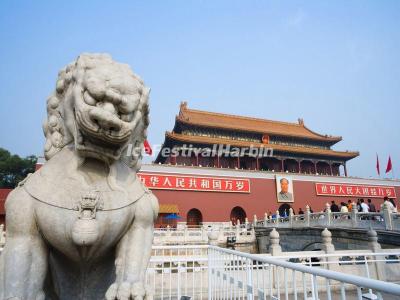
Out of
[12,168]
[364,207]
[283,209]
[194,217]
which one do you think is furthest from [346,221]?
[12,168]

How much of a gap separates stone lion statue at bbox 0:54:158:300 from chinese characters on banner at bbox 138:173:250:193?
1685 centimetres

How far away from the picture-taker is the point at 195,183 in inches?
787

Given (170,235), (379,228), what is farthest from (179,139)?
(379,228)

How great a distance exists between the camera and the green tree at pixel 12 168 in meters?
30.0

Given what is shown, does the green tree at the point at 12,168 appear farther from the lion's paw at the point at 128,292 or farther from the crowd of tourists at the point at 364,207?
the lion's paw at the point at 128,292

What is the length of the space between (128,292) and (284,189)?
71.6ft

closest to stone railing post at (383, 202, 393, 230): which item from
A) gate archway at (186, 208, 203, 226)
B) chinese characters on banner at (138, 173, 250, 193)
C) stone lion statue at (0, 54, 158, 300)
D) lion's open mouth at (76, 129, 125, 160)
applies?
stone lion statue at (0, 54, 158, 300)

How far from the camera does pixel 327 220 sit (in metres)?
12.3

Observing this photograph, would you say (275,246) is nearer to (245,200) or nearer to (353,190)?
(245,200)

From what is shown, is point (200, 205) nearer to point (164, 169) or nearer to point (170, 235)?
point (164, 169)

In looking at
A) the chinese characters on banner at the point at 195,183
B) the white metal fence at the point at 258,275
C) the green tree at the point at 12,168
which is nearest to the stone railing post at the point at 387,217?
the white metal fence at the point at 258,275

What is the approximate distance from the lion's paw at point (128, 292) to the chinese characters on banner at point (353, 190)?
23305 mm

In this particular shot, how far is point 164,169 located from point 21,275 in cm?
1813

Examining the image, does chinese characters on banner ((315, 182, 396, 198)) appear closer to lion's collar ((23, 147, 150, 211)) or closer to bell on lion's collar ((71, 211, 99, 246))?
lion's collar ((23, 147, 150, 211))
